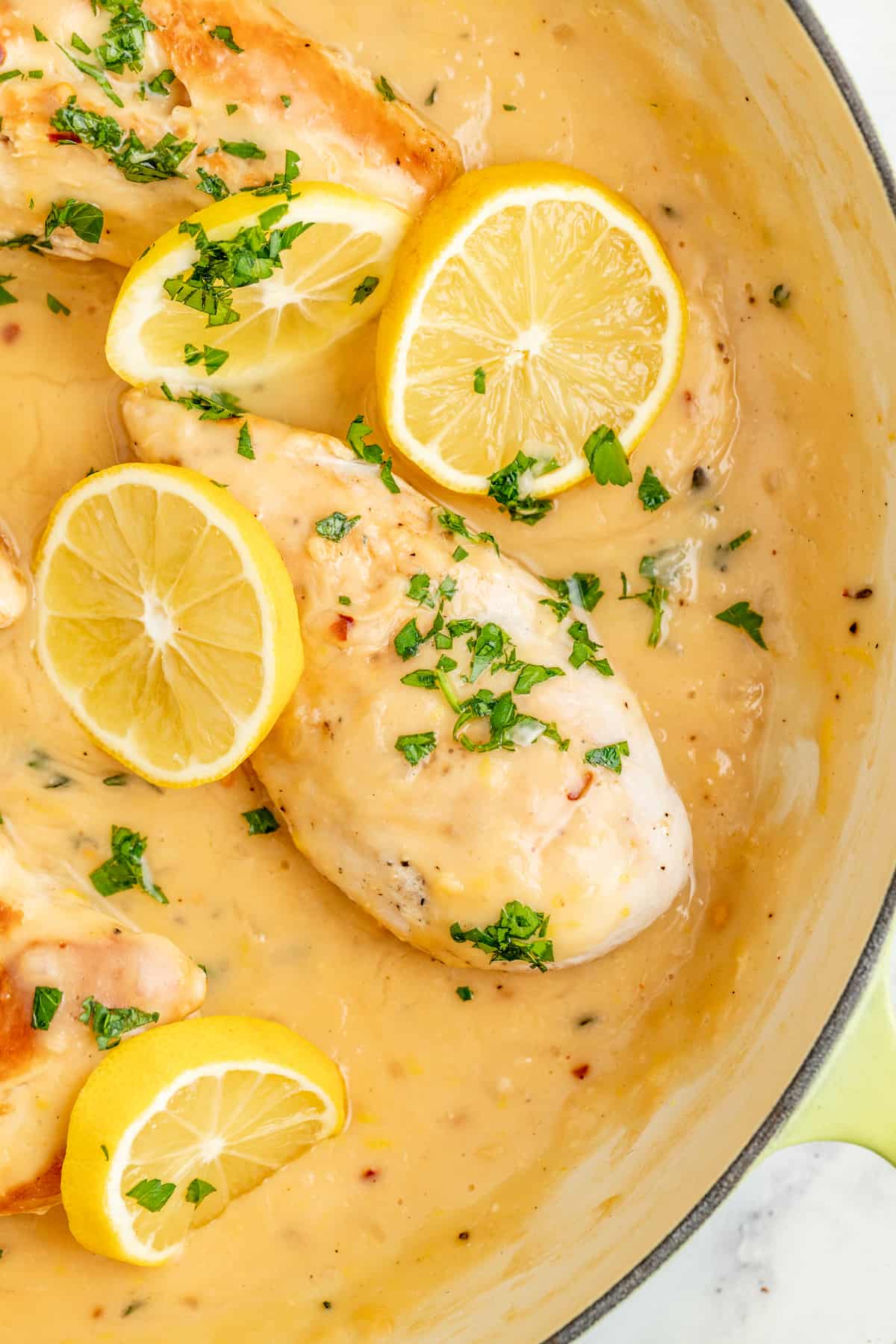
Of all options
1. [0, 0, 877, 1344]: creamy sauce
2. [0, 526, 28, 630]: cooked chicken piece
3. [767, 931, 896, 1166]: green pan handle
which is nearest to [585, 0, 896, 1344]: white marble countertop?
[0, 0, 877, 1344]: creamy sauce

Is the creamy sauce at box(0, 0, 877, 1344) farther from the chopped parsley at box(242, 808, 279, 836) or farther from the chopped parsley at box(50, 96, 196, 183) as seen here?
the chopped parsley at box(50, 96, 196, 183)

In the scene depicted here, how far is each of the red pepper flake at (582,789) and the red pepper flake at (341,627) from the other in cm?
54

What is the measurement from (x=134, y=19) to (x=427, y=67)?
650 mm

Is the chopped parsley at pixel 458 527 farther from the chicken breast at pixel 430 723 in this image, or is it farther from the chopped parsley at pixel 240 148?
the chopped parsley at pixel 240 148

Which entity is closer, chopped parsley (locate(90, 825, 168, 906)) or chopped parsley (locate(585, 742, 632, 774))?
chopped parsley (locate(585, 742, 632, 774))

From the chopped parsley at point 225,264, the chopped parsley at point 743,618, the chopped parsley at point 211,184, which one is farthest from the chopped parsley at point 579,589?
the chopped parsley at point 211,184

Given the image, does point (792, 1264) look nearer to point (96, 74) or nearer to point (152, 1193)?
point (152, 1193)

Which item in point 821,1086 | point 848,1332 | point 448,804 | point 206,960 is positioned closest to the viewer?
point 821,1086

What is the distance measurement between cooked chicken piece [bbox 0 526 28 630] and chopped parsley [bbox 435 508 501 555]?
0.90m

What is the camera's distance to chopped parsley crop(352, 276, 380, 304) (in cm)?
267

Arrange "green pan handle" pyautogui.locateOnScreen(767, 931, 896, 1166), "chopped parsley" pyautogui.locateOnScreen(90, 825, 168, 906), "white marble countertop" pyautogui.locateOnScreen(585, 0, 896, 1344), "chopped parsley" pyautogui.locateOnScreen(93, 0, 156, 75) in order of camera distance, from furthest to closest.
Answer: "white marble countertop" pyautogui.locateOnScreen(585, 0, 896, 1344) < "chopped parsley" pyautogui.locateOnScreen(90, 825, 168, 906) < "chopped parsley" pyautogui.locateOnScreen(93, 0, 156, 75) < "green pan handle" pyautogui.locateOnScreen(767, 931, 896, 1166)

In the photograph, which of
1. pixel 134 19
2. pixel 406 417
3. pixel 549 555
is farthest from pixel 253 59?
pixel 549 555

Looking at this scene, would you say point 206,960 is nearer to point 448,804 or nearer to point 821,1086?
point 448,804

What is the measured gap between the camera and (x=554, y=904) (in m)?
2.55
